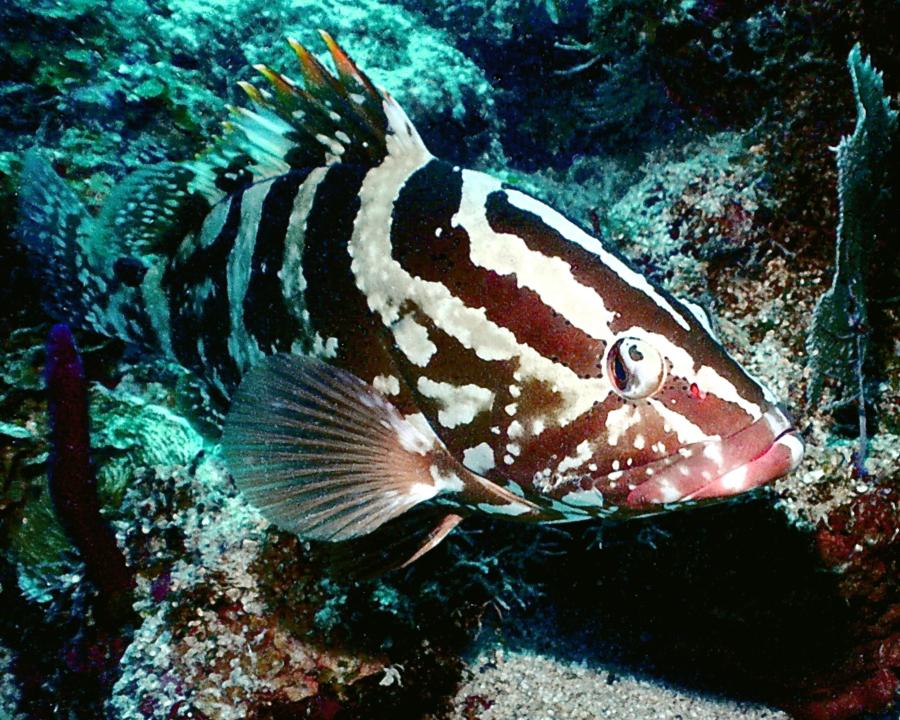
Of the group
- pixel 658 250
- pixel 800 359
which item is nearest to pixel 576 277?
pixel 658 250

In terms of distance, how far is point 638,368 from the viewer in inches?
65.8

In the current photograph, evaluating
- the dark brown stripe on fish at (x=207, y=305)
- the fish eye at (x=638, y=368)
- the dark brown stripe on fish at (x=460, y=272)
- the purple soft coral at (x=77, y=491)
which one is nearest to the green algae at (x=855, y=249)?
the fish eye at (x=638, y=368)

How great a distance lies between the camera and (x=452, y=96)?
5.68 meters

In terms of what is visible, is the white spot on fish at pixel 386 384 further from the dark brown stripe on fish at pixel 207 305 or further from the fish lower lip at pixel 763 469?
the fish lower lip at pixel 763 469

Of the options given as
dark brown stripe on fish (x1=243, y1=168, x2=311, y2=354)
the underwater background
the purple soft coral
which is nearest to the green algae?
the underwater background

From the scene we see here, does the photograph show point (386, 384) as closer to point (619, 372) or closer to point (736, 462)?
point (619, 372)

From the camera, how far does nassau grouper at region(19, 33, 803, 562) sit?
1.68m

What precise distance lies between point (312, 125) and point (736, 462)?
1927 mm

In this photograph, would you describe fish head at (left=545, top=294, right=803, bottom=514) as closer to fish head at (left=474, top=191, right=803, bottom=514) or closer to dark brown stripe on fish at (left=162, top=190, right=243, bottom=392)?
fish head at (left=474, top=191, right=803, bottom=514)

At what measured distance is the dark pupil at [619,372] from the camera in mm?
1706

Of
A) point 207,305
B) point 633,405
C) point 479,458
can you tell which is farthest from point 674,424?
point 207,305

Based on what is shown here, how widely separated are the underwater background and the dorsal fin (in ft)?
2.84

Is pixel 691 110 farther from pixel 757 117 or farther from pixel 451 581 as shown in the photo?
pixel 451 581

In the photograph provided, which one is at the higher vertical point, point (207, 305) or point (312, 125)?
point (312, 125)
